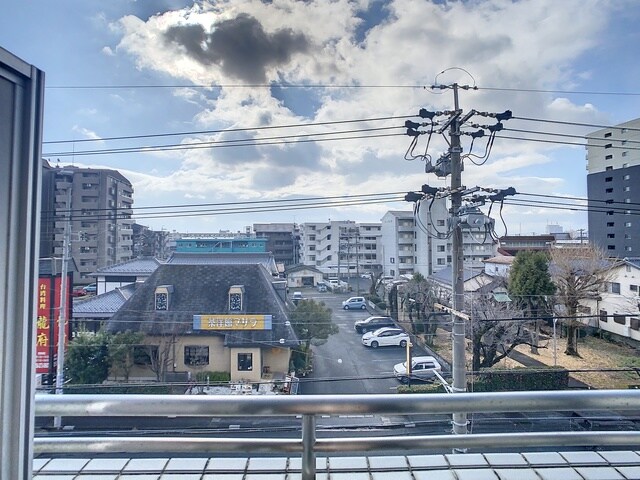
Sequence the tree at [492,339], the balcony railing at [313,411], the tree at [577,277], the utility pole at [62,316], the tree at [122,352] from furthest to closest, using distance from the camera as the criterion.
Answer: the tree at [577,277] → the tree at [492,339] → the tree at [122,352] → the utility pole at [62,316] → the balcony railing at [313,411]

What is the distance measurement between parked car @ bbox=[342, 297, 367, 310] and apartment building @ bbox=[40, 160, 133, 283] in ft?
8.43

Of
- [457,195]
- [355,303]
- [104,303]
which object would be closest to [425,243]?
[355,303]

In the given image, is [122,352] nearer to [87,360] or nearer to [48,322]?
[87,360]

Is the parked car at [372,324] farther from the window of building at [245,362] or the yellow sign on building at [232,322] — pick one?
the window of building at [245,362]

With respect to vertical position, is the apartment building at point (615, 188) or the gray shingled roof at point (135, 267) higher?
the apartment building at point (615, 188)

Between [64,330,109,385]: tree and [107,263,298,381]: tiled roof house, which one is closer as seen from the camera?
[64,330,109,385]: tree

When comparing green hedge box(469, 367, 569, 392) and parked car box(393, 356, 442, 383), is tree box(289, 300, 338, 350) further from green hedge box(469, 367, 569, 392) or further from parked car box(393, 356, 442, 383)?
green hedge box(469, 367, 569, 392)

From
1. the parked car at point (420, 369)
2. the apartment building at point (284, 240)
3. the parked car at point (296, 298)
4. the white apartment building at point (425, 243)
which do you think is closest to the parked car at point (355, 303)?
the parked car at point (296, 298)

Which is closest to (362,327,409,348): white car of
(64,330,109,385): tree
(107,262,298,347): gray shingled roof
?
(107,262,298,347): gray shingled roof

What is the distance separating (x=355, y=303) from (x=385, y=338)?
112 centimetres

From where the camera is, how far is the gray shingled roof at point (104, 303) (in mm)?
2393

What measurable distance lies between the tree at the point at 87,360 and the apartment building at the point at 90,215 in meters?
0.48

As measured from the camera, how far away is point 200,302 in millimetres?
2666

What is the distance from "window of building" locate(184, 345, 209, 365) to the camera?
2258 mm
